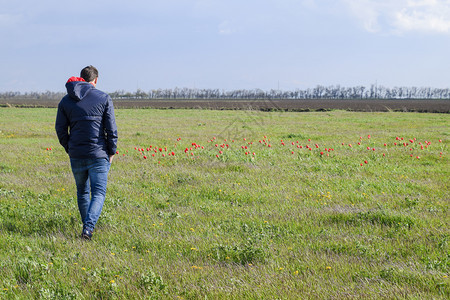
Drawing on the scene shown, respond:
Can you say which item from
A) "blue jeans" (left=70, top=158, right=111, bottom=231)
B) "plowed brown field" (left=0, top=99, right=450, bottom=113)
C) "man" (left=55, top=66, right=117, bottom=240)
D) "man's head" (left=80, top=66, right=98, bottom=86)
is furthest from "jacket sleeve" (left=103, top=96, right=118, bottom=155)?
"plowed brown field" (left=0, top=99, right=450, bottom=113)

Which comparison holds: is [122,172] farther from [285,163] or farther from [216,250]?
[216,250]

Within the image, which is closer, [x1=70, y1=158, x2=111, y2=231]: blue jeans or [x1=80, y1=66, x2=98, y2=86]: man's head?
[x1=70, y1=158, x2=111, y2=231]: blue jeans

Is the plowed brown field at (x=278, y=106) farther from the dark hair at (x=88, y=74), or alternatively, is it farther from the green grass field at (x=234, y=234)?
the dark hair at (x=88, y=74)

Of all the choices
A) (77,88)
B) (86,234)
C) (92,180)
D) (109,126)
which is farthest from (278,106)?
(86,234)

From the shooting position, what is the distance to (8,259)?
4.58m

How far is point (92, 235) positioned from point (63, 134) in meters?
1.59

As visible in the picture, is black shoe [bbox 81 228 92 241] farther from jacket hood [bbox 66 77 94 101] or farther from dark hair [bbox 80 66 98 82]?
dark hair [bbox 80 66 98 82]

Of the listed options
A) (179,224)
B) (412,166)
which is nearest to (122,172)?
(179,224)

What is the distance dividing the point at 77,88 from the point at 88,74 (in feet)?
1.35

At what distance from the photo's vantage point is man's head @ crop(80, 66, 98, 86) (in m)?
5.53

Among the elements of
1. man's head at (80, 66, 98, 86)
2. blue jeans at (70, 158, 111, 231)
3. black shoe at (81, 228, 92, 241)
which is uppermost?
man's head at (80, 66, 98, 86)

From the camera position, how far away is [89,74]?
18.2ft

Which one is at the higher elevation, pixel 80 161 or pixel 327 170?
pixel 80 161

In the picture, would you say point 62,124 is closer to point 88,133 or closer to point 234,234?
point 88,133
